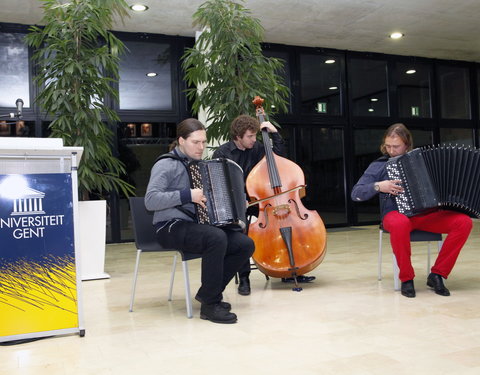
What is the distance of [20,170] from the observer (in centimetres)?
255

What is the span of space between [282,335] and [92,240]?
2.47 m

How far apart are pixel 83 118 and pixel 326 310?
2.76m

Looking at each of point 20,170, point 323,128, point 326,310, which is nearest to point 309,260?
point 326,310

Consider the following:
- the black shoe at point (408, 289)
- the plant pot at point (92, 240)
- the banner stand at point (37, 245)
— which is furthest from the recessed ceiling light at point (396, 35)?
the banner stand at point (37, 245)

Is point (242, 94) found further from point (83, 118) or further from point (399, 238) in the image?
point (399, 238)

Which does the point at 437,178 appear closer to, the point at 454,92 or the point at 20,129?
the point at 20,129

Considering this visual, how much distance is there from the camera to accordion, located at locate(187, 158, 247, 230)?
109 inches

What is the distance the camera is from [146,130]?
295 inches

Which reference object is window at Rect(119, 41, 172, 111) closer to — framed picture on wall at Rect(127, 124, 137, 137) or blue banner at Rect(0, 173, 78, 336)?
framed picture on wall at Rect(127, 124, 137, 137)

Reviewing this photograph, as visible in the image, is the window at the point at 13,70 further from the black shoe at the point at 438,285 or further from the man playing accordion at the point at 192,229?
the black shoe at the point at 438,285

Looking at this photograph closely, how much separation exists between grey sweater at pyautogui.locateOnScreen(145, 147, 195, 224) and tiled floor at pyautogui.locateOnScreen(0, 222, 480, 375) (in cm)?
58

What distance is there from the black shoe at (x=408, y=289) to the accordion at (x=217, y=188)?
117 cm

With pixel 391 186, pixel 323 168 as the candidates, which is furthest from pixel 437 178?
pixel 323 168

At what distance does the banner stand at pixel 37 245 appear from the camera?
7.93 ft
